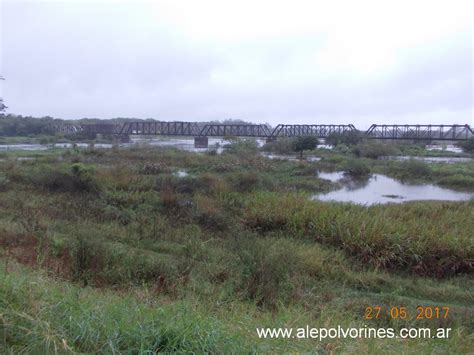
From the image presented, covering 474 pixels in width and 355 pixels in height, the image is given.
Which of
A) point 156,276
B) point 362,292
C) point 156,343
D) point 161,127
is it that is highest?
point 161,127

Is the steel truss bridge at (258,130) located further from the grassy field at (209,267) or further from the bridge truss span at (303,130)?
the grassy field at (209,267)

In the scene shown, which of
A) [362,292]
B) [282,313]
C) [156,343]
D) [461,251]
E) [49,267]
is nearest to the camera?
[156,343]

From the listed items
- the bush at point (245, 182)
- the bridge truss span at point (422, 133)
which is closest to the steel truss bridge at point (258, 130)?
the bridge truss span at point (422, 133)

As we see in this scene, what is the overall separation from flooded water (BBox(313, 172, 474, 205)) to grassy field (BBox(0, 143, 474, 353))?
4.59 m

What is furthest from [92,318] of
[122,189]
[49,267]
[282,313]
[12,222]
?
[122,189]

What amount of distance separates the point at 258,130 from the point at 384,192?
144 feet

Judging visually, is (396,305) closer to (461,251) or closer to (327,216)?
(461,251)

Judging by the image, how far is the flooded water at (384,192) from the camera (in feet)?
60.4

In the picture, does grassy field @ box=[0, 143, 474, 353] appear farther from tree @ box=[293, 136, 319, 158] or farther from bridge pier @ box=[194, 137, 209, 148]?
bridge pier @ box=[194, 137, 209, 148]

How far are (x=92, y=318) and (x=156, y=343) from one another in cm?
57

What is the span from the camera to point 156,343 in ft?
9.07

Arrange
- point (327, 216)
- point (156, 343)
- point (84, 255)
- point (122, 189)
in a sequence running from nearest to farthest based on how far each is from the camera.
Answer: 1. point (156, 343)
2. point (84, 255)
3. point (327, 216)
4. point (122, 189)

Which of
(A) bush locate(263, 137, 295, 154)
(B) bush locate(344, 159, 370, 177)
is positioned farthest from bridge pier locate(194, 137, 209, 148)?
(B) bush locate(344, 159, 370, 177)
